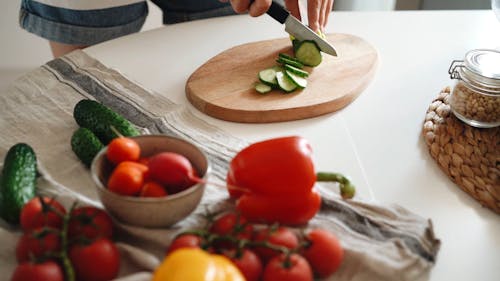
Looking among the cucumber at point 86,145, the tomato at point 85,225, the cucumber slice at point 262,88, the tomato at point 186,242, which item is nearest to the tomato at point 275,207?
the tomato at point 186,242

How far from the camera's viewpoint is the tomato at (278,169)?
2.69ft

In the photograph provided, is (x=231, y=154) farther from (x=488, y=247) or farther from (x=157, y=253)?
(x=488, y=247)

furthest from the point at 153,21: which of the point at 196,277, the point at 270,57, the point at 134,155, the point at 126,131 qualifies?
the point at 196,277

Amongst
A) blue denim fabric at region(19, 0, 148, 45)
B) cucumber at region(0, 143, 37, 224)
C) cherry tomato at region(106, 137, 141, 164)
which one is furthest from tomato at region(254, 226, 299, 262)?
blue denim fabric at region(19, 0, 148, 45)

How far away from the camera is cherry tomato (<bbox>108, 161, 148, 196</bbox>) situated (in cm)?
77

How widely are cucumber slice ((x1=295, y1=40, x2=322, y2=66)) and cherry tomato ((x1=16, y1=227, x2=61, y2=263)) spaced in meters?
0.81

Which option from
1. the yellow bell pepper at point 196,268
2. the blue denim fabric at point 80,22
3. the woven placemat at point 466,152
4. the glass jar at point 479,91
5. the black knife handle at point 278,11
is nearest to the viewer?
the yellow bell pepper at point 196,268

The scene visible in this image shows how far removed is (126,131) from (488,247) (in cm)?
66

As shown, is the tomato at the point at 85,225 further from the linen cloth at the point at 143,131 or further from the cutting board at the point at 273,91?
the cutting board at the point at 273,91

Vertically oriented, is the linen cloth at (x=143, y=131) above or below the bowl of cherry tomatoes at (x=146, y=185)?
below

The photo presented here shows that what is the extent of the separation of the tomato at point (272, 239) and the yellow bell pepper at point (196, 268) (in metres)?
0.08

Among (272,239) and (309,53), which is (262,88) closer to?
(309,53)

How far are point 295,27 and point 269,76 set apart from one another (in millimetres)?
151

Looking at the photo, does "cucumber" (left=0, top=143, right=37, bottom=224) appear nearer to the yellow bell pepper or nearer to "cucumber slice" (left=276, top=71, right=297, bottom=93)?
the yellow bell pepper
